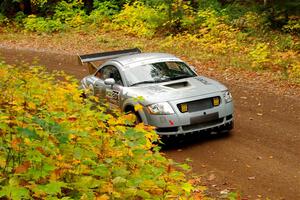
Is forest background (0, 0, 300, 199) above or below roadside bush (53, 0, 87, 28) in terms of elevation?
below

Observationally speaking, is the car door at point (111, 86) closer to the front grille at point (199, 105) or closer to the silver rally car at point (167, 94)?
the silver rally car at point (167, 94)

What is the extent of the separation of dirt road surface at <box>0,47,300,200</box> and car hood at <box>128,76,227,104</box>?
3.01 ft

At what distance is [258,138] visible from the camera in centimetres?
913

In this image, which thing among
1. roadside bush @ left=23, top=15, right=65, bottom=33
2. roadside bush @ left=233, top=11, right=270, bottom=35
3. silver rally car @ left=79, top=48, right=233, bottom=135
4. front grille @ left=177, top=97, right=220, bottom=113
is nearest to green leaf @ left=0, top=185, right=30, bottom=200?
silver rally car @ left=79, top=48, right=233, bottom=135

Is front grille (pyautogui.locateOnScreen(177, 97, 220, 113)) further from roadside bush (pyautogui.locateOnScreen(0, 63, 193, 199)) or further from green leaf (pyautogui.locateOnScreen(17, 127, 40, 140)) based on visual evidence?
green leaf (pyautogui.locateOnScreen(17, 127, 40, 140))

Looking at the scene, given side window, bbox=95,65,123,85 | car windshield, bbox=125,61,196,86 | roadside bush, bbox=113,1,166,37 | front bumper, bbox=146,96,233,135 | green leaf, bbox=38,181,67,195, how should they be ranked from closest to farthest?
green leaf, bbox=38,181,67,195, front bumper, bbox=146,96,233,135, car windshield, bbox=125,61,196,86, side window, bbox=95,65,123,85, roadside bush, bbox=113,1,166,37

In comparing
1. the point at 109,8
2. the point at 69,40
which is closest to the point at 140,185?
the point at 69,40

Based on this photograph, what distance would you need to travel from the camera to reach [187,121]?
8430 mm

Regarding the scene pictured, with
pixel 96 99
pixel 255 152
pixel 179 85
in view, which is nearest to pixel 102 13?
pixel 179 85

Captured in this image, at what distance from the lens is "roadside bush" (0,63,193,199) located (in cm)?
392

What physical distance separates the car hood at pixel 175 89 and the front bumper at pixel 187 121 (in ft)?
0.60

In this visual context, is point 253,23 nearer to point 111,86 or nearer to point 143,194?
point 111,86

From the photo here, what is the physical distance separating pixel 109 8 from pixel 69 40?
564cm

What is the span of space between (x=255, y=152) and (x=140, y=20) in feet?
53.6
